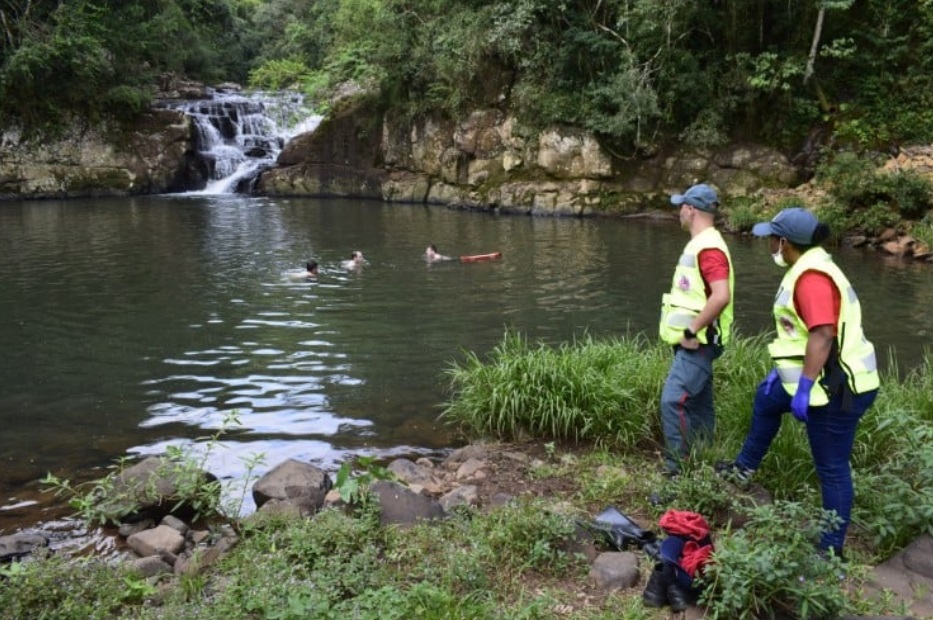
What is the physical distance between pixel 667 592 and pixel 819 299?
1574mm

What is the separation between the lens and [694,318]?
184 inches

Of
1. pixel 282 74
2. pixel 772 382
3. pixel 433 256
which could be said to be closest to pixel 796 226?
pixel 772 382

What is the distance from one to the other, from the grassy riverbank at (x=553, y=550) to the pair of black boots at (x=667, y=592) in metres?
0.07

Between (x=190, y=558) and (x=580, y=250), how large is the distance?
13.3 metres

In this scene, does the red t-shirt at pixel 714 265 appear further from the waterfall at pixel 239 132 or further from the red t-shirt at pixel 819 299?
the waterfall at pixel 239 132

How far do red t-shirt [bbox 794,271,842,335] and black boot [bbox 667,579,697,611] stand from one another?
1383mm

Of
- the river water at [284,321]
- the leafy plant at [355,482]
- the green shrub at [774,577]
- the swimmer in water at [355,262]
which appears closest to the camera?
the green shrub at [774,577]

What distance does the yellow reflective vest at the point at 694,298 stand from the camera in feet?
15.3

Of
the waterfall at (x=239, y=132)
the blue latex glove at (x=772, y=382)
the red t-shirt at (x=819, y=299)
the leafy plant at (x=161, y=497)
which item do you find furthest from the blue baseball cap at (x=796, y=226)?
the waterfall at (x=239, y=132)

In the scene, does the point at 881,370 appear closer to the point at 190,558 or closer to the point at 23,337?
the point at 190,558

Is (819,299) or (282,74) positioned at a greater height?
(282,74)

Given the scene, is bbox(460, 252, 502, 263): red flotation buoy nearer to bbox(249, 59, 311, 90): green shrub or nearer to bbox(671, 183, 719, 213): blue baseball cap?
bbox(671, 183, 719, 213): blue baseball cap

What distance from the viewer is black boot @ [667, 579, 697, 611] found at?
341 centimetres

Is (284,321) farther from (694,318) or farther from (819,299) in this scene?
(819,299)
